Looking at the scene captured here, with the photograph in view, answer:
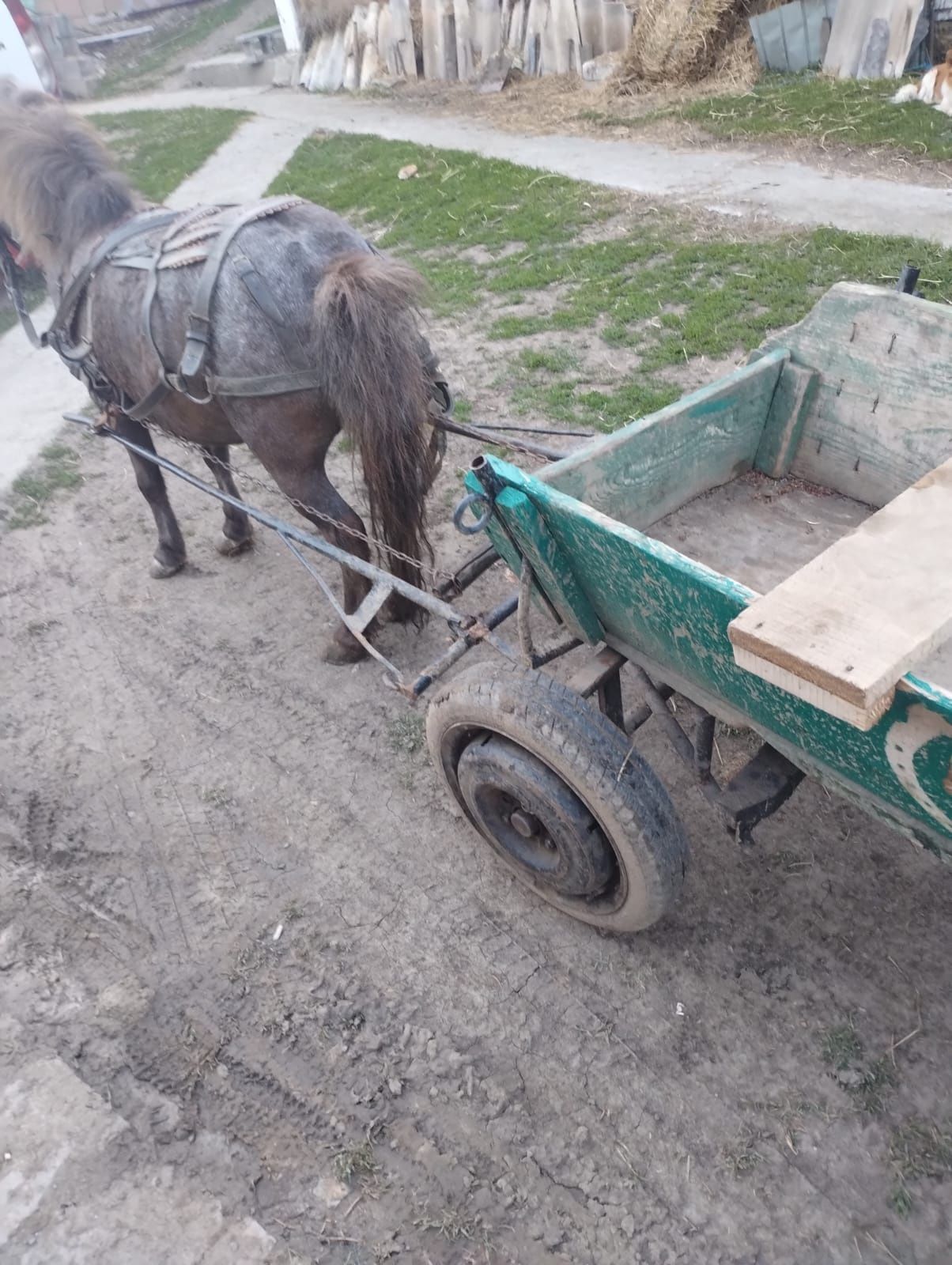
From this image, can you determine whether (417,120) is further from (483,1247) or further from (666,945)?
(483,1247)

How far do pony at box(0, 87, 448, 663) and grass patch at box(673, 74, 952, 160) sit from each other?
6174 millimetres

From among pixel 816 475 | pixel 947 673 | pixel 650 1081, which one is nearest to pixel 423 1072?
pixel 650 1081

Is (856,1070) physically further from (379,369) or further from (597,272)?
(597,272)

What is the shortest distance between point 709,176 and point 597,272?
2097 mm

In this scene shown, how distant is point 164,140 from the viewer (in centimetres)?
1219

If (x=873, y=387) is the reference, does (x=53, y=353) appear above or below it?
below

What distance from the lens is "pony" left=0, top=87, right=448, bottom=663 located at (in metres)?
2.74

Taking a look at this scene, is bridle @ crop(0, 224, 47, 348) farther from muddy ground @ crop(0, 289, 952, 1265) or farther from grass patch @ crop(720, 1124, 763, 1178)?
grass patch @ crop(720, 1124, 763, 1178)

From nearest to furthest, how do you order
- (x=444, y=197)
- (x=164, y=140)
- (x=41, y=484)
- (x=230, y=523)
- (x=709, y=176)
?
(x=230, y=523) → (x=41, y=484) → (x=709, y=176) → (x=444, y=197) → (x=164, y=140)

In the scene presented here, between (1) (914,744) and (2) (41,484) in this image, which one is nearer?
(1) (914,744)

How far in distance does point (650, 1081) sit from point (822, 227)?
5.93 metres

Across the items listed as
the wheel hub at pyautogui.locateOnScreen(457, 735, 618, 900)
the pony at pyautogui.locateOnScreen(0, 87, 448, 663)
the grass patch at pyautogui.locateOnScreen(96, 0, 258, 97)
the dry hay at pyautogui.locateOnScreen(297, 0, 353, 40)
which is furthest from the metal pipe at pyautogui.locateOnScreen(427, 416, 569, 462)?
the grass patch at pyautogui.locateOnScreen(96, 0, 258, 97)

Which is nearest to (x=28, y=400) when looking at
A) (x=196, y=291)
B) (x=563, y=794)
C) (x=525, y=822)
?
(x=196, y=291)

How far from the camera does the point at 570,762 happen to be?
1.96 meters
